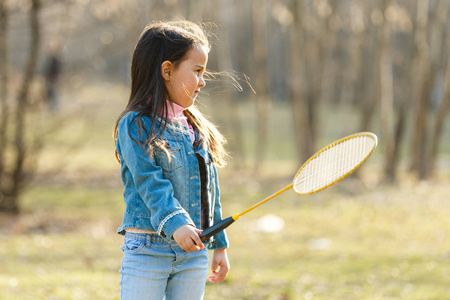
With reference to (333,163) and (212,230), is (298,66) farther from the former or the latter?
(212,230)

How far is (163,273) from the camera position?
9.48 ft

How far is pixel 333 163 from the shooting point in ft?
10.7

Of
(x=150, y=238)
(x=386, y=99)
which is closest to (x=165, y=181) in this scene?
(x=150, y=238)

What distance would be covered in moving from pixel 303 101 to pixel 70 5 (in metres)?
6.18

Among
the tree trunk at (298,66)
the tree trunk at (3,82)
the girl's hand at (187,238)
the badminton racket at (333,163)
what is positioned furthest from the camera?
the tree trunk at (298,66)

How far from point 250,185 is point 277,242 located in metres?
5.99

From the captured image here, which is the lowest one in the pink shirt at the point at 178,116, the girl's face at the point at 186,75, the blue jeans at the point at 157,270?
the blue jeans at the point at 157,270

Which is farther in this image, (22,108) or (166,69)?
(22,108)

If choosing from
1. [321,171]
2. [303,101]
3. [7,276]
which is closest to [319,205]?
[303,101]

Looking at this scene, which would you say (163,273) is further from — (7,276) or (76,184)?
(76,184)

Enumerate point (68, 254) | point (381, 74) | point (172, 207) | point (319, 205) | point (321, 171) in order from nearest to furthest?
point (172, 207)
point (321, 171)
point (68, 254)
point (319, 205)
point (381, 74)

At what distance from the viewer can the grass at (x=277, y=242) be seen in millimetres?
6598

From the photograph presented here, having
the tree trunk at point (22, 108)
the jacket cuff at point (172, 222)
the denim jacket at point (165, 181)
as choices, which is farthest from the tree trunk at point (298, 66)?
the jacket cuff at point (172, 222)

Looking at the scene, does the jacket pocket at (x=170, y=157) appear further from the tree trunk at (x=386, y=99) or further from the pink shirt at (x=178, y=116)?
the tree trunk at (x=386, y=99)
